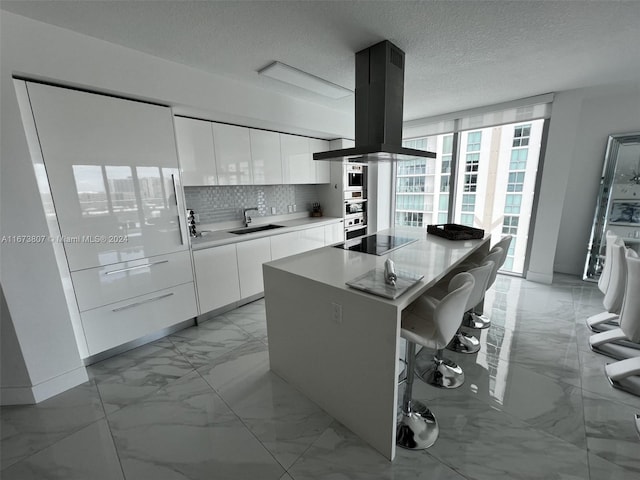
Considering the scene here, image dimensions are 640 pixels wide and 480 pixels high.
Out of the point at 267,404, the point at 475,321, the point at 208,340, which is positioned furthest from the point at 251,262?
the point at 475,321

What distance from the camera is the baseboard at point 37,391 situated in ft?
6.09

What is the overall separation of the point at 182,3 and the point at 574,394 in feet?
11.9

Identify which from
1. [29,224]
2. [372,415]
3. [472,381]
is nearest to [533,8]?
[472,381]

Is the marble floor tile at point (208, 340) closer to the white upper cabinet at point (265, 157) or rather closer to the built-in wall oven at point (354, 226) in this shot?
the white upper cabinet at point (265, 157)

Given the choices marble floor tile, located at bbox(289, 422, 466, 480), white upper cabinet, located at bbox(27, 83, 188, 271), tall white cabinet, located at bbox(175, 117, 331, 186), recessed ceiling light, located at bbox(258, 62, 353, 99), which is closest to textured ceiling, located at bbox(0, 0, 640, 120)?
recessed ceiling light, located at bbox(258, 62, 353, 99)

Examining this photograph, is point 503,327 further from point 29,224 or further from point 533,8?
point 29,224

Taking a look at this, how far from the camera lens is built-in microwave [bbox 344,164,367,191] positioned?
14.5ft

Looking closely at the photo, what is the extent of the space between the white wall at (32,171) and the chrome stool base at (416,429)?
241 centimetres

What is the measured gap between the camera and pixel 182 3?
5.18ft

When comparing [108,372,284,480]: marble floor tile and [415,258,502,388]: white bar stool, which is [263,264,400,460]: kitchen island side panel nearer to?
[108,372,284,480]: marble floor tile

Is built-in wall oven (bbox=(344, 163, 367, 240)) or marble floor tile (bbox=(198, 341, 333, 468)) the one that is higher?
built-in wall oven (bbox=(344, 163, 367, 240))

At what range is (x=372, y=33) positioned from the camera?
1.93 m

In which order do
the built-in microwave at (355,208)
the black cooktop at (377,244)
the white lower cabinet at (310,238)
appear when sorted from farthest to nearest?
the built-in microwave at (355,208)
the white lower cabinet at (310,238)
the black cooktop at (377,244)

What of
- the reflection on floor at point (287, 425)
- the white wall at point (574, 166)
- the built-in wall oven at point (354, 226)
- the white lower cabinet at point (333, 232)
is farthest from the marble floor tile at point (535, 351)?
the built-in wall oven at point (354, 226)
